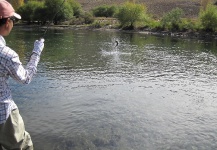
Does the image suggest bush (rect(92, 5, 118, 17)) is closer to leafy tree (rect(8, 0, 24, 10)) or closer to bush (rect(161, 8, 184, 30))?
leafy tree (rect(8, 0, 24, 10))

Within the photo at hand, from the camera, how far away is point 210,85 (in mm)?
21719

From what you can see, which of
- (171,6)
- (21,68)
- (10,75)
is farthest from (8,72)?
(171,6)

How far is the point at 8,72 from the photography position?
492 centimetres

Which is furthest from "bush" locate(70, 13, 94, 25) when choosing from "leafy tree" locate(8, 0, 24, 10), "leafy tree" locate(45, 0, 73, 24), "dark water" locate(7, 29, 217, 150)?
"dark water" locate(7, 29, 217, 150)

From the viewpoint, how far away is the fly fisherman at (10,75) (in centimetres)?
473

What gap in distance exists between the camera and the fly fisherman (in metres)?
4.73

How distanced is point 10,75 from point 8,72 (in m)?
0.10

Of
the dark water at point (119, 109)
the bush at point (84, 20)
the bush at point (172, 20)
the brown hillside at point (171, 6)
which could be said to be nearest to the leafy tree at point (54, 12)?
the bush at point (84, 20)

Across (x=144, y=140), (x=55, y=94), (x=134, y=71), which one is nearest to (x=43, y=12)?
(x=134, y=71)

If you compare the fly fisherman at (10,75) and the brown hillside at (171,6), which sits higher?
the brown hillside at (171,6)

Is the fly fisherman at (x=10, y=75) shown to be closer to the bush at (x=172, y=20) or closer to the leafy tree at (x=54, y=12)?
the bush at (x=172, y=20)

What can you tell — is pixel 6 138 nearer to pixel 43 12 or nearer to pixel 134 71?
pixel 134 71

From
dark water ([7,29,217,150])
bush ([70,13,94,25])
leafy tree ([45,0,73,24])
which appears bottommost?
dark water ([7,29,217,150])

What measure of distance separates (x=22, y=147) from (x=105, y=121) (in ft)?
25.5
